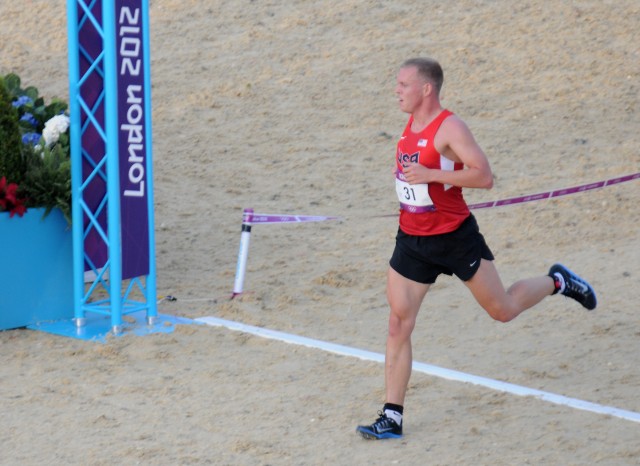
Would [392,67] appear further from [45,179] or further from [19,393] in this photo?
[19,393]

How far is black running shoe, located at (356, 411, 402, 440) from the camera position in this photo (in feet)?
18.6

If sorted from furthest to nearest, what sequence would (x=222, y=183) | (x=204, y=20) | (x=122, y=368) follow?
(x=204, y=20) → (x=222, y=183) → (x=122, y=368)

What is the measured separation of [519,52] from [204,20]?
193 inches

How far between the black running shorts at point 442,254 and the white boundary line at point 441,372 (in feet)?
3.47

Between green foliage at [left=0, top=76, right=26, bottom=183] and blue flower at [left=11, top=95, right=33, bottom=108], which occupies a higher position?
blue flower at [left=11, top=95, right=33, bottom=108]

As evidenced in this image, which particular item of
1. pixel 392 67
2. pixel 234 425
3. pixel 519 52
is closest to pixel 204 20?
pixel 392 67

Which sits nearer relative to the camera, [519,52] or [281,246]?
[281,246]

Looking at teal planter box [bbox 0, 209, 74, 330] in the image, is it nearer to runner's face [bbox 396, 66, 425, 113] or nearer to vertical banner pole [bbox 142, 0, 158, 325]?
vertical banner pole [bbox 142, 0, 158, 325]

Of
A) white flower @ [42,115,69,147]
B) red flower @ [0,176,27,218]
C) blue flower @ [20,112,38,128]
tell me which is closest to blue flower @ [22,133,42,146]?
white flower @ [42,115,69,147]

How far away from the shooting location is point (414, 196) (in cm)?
568

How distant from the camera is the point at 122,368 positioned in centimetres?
695

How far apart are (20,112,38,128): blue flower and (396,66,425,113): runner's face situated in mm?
4032

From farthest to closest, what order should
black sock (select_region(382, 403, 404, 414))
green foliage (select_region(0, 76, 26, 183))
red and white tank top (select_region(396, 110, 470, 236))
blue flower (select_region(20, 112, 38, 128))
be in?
blue flower (select_region(20, 112, 38, 128)) → green foliage (select_region(0, 76, 26, 183)) → black sock (select_region(382, 403, 404, 414)) → red and white tank top (select_region(396, 110, 470, 236))

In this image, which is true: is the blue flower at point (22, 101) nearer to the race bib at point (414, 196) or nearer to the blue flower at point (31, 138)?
the blue flower at point (31, 138)
